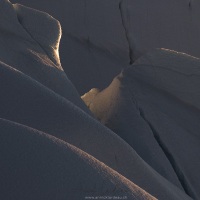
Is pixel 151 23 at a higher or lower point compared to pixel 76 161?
lower

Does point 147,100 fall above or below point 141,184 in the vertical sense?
below

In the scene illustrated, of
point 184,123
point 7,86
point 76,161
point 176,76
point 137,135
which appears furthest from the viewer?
point 176,76

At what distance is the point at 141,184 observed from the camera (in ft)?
4.26

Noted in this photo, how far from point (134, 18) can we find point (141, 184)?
94.6 inches

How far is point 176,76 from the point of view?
2.15 meters

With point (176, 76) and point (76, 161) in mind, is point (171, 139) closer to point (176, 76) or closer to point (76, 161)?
point (176, 76)

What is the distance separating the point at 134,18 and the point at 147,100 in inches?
63.9

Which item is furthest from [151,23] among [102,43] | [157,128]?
[157,128]

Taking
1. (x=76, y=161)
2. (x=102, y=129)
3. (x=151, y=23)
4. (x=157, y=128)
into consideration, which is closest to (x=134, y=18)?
(x=151, y=23)

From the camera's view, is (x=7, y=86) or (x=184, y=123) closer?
(x=7, y=86)

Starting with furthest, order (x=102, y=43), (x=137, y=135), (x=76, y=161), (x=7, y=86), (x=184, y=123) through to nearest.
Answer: (x=102, y=43) < (x=184, y=123) < (x=137, y=135) < (x=7, y=86) < (x=76, y=161)

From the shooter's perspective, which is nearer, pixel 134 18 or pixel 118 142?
pixel 118 142

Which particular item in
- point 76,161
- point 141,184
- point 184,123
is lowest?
point 184,123

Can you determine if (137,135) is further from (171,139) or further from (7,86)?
(7,86)
